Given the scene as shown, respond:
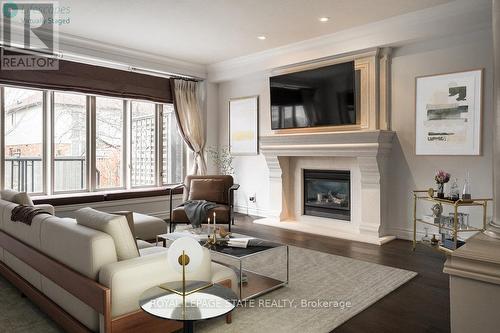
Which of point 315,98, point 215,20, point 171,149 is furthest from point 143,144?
point 315,98

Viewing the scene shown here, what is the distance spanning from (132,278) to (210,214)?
303 cm

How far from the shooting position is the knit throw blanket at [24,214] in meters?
2.70

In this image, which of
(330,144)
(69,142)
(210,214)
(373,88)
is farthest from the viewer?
(69,142)

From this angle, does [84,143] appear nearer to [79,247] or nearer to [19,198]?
[19,198]

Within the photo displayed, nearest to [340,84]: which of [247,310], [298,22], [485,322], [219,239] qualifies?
[298,22]

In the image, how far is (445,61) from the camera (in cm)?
439

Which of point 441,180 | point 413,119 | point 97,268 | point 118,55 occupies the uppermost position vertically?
point 118,55

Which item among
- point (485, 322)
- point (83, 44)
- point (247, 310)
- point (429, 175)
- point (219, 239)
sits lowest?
point (247, 310)

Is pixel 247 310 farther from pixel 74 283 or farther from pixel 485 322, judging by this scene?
pixel 485 322

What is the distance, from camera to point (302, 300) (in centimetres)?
284

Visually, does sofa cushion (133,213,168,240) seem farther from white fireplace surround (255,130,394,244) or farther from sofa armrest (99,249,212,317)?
white fireplace surround (255,130,394,244)

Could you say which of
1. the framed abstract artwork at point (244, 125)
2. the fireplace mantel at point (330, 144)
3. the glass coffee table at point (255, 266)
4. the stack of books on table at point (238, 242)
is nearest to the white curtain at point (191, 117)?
the framed abstract artwork at point (244, 125)

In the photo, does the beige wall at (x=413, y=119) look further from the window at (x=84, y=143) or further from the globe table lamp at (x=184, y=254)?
the window at (x=84, y=143)

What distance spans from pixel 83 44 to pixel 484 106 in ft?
17.4
